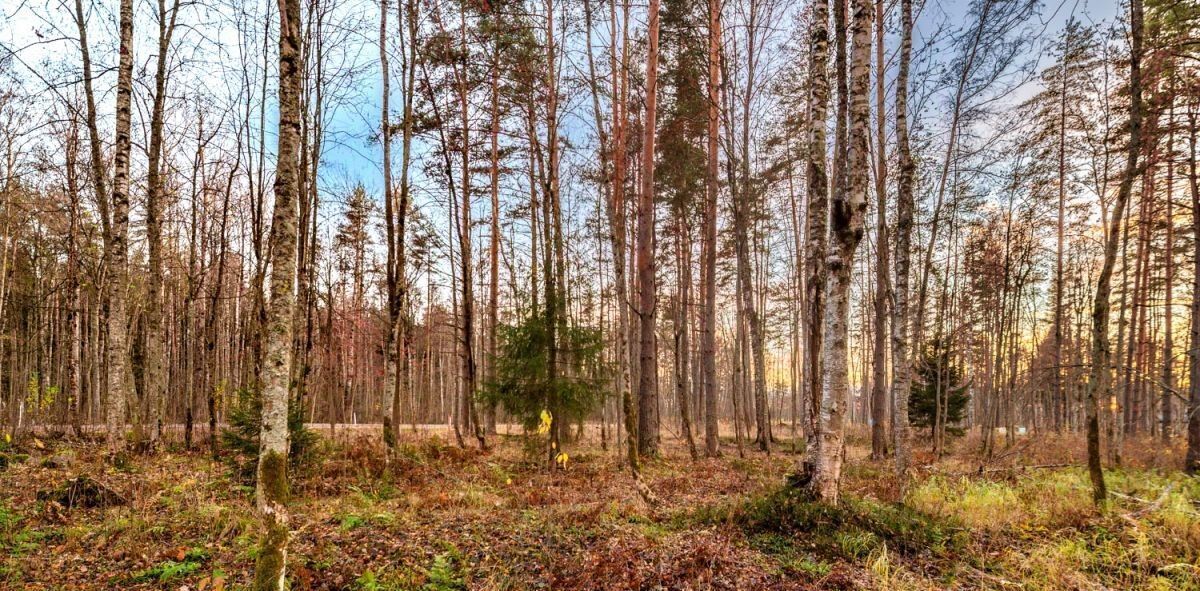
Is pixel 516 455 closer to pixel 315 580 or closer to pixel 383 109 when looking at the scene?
pixel 315 580

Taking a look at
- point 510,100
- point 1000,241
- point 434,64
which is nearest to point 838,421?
point 510,100

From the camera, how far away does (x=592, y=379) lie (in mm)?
11352

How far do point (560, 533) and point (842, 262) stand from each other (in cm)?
512

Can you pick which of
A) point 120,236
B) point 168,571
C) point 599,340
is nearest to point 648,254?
point 599,340

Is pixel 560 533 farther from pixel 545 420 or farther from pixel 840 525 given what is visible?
pixel 545 420

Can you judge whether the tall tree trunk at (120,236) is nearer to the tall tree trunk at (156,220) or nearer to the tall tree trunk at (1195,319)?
the tall tree trunk at (156,220)

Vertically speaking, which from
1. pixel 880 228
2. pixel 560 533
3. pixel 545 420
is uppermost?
pixel 880 228

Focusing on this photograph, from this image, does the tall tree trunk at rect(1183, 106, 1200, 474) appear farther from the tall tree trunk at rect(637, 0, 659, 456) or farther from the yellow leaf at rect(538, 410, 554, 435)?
the yellow leaf at rect(538, 410, 554, 435)

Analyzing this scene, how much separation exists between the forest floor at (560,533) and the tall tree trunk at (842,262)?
0.66 metres

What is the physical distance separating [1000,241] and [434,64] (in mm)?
20339

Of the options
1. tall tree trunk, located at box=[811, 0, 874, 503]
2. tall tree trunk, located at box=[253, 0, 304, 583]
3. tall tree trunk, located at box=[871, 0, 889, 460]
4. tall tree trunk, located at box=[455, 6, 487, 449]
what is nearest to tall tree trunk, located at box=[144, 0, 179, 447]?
tall tree trunk, located at box=[455, 6, 487, 449]

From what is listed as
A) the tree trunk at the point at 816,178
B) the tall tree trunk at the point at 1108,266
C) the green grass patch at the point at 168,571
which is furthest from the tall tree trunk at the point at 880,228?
the green grass patch at the point at 168,571

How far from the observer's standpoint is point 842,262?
6.42m

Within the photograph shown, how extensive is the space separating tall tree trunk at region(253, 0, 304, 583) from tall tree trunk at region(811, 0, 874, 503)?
610 centimetres
